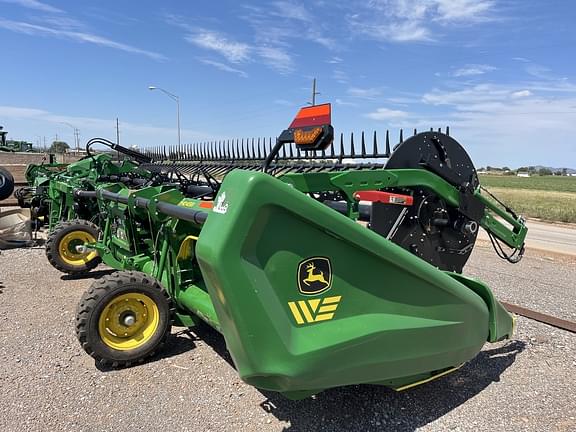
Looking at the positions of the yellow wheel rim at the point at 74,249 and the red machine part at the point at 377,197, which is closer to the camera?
the red machine part at the point at 377,197

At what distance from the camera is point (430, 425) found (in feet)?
9.71

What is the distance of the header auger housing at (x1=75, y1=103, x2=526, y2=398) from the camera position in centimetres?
213

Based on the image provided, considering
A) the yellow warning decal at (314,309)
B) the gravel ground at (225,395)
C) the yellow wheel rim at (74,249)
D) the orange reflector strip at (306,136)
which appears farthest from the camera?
the yellow wheel rim at (74,249)

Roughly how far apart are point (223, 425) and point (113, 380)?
1.05 meters

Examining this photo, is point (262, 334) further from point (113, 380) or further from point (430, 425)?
point (113, 380)

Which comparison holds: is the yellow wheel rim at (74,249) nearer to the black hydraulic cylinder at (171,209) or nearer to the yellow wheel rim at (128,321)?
the black hydraulic cylinder at (171,209)

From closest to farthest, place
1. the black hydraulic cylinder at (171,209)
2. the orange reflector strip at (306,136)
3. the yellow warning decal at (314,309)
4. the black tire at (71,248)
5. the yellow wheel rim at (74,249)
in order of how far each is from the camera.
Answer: the yellow warning decal at (314,309) → the black hydraulic cylinder at (171,209) → the orange reflector strip at (306,136) → the black tire at (71,248) → the yellow wheel rim at (74,249)

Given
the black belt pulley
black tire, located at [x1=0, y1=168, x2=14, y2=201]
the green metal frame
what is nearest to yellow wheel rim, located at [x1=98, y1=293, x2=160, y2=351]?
the green metal frame

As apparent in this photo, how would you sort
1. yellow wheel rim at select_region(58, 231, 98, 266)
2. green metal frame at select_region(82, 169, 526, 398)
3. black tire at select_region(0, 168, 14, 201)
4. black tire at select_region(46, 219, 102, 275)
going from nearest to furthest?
green metal frame at select_region(82, 169, 526, 398) < black tire at select_region(46, 219, 102, 275) < yellow wheel rim at select_region(58, 231, 98, 266) < black tire at select_region(0, 168, 14, 201)

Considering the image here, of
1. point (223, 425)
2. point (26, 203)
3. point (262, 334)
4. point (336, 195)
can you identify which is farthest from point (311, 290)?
point (26, 203)

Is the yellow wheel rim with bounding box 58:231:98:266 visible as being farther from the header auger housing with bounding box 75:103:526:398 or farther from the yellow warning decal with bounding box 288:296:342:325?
the yellow warning decal with bounding box 288:296:342:325

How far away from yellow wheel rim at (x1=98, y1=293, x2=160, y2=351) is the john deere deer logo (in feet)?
6.31

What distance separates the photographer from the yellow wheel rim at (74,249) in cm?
644

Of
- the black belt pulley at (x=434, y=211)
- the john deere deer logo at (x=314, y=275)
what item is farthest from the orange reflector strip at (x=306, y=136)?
the john deere deer logo at (x=314, y=275)
